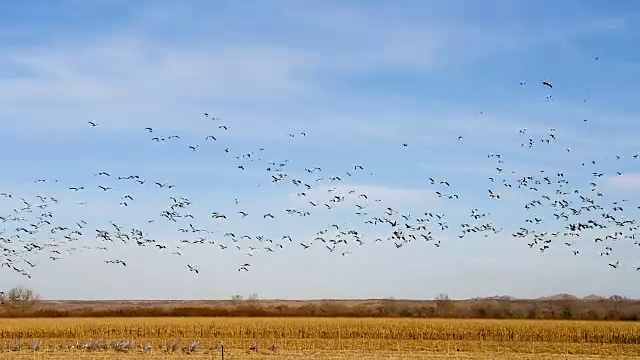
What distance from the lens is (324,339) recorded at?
56344mm

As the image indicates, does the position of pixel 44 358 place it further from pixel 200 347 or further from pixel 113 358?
pixel 200 347

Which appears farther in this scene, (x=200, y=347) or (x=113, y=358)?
(x=200, y=347)

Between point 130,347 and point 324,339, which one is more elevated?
point 324,339

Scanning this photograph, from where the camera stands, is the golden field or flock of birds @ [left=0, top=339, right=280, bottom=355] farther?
flock of birds @ [left=0, top=339, right=280, bottom=355]

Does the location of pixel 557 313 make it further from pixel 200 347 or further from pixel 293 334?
pixel 200 347

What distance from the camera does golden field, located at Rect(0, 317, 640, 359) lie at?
45.2 meters

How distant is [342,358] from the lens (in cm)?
4188

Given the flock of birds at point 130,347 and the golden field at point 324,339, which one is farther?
the flock of birds at point 130,347

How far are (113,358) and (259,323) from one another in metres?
21.2

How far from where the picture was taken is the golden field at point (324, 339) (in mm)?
45156

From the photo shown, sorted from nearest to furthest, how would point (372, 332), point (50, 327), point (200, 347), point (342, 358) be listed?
point (342, 358), point (200, 347), point (372, 332), point (50, 327)

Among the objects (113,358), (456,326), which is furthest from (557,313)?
(113,358)

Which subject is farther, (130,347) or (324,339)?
(324,339)

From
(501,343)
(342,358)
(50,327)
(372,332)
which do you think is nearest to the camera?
(342,358)
